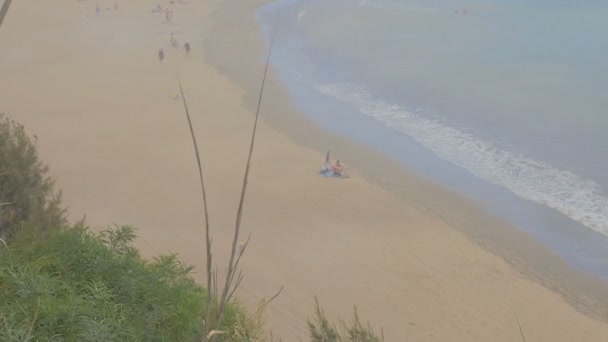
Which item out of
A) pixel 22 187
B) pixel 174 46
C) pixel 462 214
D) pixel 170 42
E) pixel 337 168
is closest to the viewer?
pixel 22 187

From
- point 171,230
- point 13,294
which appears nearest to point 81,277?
point 13,294

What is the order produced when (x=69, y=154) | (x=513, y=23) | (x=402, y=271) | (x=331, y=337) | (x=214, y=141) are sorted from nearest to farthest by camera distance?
1. (x=331, y=337)
2. (x=402, y=271)
3. (x=69, y=154)
4. (x=214, y=141)
5. (x=513, y=23)

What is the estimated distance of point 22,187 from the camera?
8.51 m

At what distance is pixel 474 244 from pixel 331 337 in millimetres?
8323

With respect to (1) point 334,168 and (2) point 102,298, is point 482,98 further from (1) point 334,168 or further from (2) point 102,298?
(2) point 102,298

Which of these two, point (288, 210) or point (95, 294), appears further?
point (288, 210)

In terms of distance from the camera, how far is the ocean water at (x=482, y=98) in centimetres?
1522

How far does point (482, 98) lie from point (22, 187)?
55.7 feet

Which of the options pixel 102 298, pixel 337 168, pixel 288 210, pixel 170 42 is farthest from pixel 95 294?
pixel 170 42

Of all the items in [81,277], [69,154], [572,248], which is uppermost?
[81,277]

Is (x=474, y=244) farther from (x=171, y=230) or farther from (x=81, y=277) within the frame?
(x=81, y=277)

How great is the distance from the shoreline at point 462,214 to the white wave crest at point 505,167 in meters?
1.62

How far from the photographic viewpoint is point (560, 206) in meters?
14.7

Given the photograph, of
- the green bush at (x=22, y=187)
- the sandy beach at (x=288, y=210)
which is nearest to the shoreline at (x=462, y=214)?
the sandy beach at (x=288, y=210)
